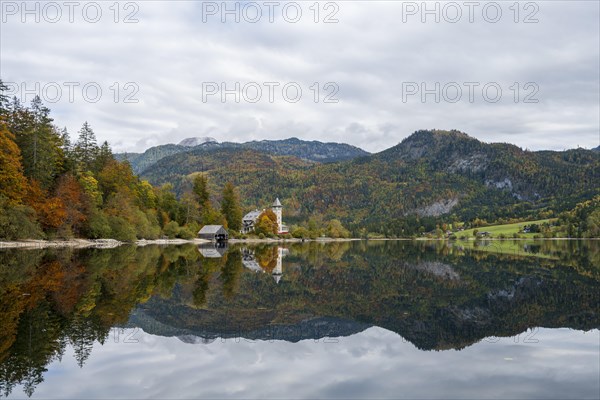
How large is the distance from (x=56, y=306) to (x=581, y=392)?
1454 cm

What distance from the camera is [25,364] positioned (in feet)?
31.9

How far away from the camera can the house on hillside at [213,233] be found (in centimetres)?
9619

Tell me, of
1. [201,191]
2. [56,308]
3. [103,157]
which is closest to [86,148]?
[103,157]

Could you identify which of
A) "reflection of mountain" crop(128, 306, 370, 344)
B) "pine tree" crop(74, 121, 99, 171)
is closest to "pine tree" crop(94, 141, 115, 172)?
"pine tree" crop(74, 121, 99, 171)

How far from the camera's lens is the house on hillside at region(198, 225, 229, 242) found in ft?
316

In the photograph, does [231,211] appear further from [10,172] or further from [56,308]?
[56,308]

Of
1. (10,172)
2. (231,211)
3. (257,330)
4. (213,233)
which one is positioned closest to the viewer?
(257,330)

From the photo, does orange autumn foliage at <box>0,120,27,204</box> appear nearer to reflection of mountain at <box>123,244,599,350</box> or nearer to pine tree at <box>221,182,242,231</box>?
reflection of mountain at <box>123,244,599,350</box>

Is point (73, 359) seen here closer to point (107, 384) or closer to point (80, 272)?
point (107, 384)

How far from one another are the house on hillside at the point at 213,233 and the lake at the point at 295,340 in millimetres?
72913

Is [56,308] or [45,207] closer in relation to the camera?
[56,308]

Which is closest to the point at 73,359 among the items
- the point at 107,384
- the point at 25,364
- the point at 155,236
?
the point at 25,364

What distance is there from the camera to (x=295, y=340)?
41.2 ft

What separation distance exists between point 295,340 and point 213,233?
3351 inches
